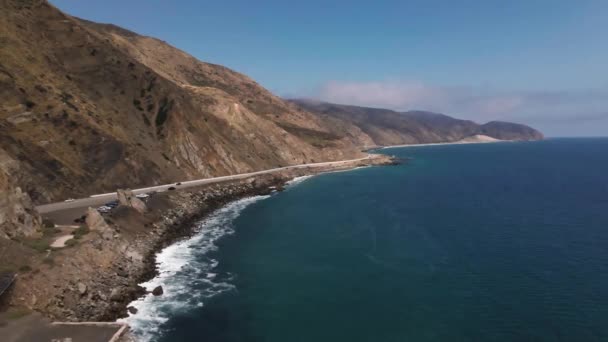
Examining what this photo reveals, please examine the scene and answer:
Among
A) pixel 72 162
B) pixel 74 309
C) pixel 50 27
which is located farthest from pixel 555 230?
pixel 50 27

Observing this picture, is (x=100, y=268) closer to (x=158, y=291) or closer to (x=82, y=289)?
(x=82, y=289)

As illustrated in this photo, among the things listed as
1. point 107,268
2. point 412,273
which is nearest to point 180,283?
point 107,268

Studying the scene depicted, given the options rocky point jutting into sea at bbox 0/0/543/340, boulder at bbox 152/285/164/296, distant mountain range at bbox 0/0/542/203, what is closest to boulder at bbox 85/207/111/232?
rocky point jutting into sea at bbox 0/0/543/340

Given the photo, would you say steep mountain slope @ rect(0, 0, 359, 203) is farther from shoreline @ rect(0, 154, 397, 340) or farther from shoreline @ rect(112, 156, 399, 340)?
shoreline @ rect(0, 154, 397, 340)

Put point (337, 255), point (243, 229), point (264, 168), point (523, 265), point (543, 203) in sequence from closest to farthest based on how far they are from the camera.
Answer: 1. point (523, 265)
2. point (337, 255)
3. point (243, 229)
4. point (543, 203)
5. point (264, 168)

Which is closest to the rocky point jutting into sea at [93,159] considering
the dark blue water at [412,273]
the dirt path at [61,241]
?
the dirt path at [61,241]

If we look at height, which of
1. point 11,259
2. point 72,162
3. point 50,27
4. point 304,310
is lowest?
point 304,310

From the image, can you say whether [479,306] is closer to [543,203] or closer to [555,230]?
[555,230]
